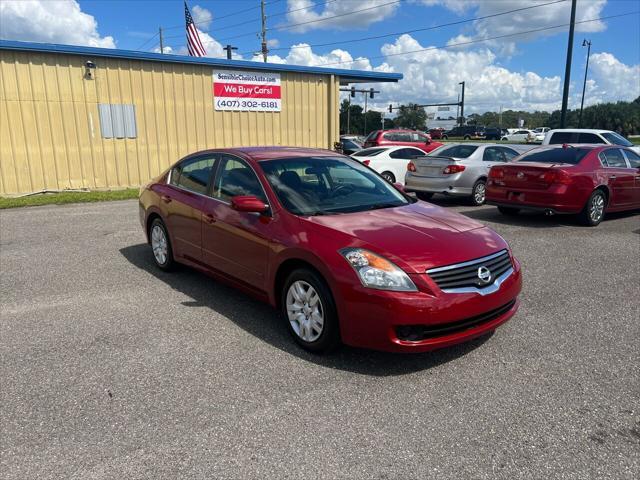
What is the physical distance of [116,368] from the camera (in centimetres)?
365

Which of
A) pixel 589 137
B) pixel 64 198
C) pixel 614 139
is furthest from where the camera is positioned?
pixel 614 139

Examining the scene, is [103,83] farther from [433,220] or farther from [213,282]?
[433,220]

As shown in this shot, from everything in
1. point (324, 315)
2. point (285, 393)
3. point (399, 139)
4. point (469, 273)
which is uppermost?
point (399, 139)

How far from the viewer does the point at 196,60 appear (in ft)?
49.1

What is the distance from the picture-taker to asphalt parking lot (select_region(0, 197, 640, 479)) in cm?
265

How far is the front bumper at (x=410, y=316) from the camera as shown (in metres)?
3.36

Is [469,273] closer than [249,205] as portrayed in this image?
Yes

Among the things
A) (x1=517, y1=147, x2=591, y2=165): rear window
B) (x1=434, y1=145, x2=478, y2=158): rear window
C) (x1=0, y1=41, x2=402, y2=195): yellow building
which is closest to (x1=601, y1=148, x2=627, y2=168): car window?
(x1=517, y1=147, x2=591, y2=165): rear window

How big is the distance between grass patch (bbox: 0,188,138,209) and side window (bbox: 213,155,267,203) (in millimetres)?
8637

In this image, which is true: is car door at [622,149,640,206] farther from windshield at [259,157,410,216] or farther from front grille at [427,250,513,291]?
front grille at [427,250,513,291]

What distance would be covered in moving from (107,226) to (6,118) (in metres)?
5.98

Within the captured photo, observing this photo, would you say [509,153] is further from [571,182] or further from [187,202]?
[187,202]

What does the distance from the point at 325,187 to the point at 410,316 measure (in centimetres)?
173

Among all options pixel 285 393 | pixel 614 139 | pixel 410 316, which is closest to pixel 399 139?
pixel 614 139
